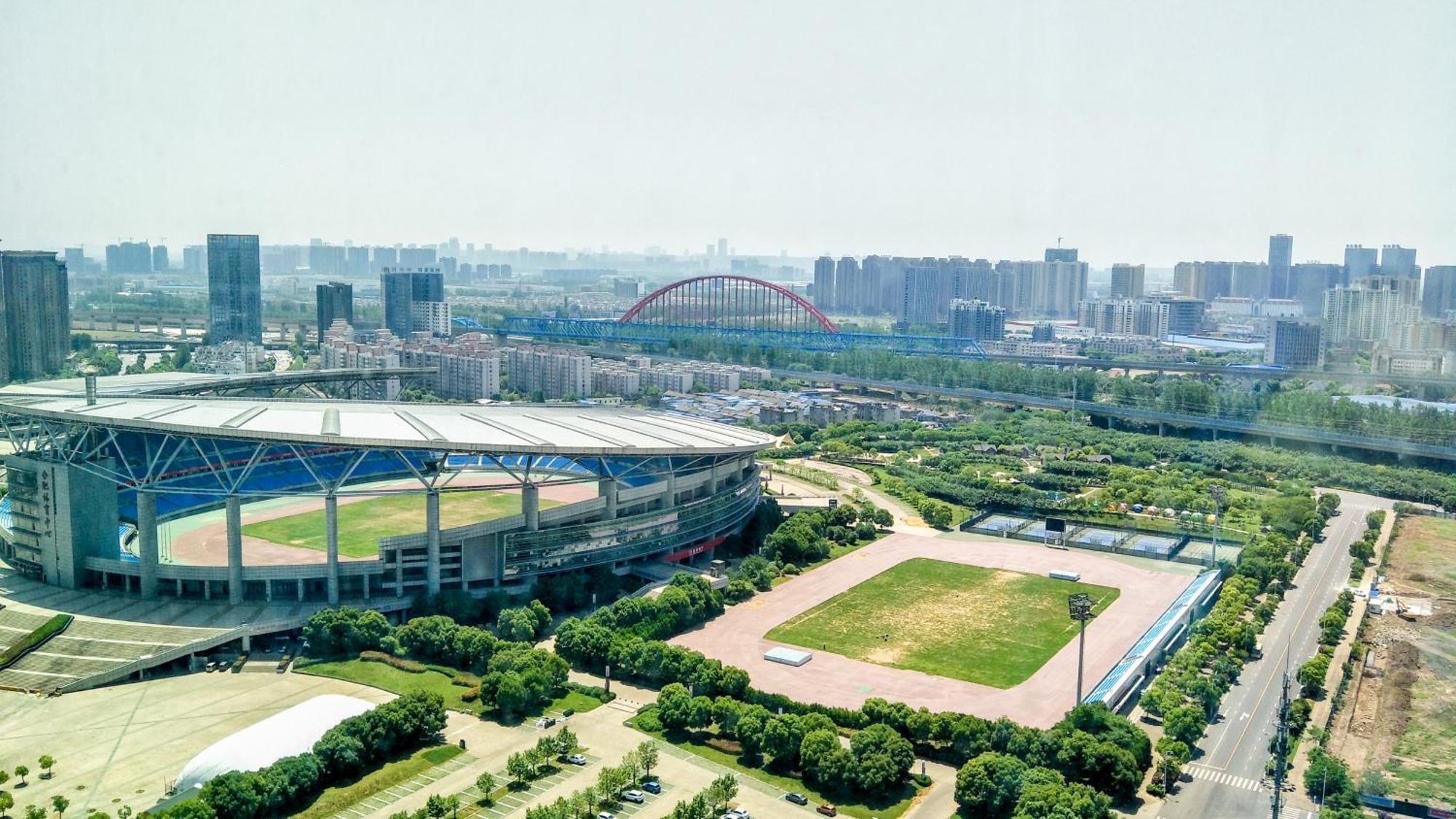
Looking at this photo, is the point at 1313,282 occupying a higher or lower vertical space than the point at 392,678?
higher

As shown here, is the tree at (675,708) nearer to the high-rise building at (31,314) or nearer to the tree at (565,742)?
the tree at (565,742)

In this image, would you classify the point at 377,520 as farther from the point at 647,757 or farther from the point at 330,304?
the point at 330,304

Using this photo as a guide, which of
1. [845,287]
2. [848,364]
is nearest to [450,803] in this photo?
[848,364]

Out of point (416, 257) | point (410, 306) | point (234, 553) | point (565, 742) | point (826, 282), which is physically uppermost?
point (416, 257)

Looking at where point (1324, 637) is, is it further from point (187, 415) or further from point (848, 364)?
point (848, 364)

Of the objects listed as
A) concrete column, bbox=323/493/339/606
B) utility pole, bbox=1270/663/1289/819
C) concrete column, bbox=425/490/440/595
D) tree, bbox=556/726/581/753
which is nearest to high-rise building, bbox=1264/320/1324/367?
utility pole, bbox=1270/663/1289/819

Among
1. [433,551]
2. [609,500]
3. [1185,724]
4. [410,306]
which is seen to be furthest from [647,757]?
[410,306]

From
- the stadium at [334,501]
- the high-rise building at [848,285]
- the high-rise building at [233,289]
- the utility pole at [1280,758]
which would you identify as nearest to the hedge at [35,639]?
Answer: the stadium at [334,501]
